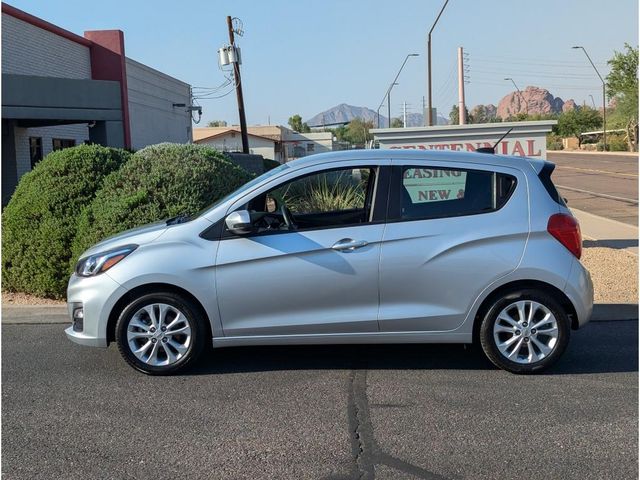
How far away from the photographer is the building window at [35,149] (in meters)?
21.7

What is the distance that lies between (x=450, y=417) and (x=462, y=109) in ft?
51.7

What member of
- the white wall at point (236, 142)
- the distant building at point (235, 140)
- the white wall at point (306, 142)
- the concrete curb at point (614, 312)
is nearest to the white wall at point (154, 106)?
the concrete curb at point (614, 312)

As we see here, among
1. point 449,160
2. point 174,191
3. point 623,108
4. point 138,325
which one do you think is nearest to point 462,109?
point 174,191

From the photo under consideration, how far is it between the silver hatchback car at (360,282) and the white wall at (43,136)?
17133 mm

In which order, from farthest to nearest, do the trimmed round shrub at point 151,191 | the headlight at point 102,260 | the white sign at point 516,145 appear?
the white sign at point 516,145
the trimmed round shrub at point 151,191
the headlight at point 102,260

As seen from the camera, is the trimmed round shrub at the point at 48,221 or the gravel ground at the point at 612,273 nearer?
the gravel ground at the point at 612,273

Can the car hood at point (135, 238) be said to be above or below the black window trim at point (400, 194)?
below

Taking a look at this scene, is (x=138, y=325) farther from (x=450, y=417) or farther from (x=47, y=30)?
(x=47, y=30)

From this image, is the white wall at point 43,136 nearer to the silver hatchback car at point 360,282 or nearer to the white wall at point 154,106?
the white wall at point 154,106

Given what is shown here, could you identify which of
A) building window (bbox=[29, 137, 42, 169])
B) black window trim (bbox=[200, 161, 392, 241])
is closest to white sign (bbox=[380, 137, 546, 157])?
black window trim (bbox=[200, 161, 392, 241])

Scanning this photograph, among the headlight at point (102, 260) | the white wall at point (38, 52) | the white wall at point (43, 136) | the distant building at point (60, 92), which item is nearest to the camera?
the headlight at point (102, 260)

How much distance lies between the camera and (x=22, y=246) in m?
8.70

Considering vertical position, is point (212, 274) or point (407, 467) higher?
point (212, 274)

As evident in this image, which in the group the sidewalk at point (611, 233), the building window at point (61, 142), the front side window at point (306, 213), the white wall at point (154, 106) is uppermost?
the white wall at point (154, 106)
